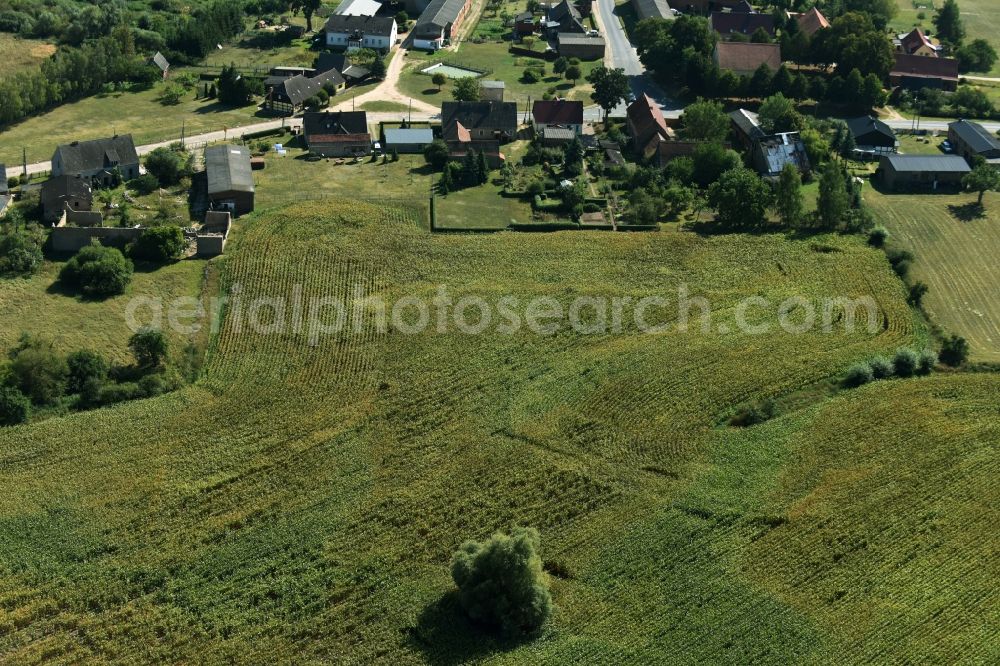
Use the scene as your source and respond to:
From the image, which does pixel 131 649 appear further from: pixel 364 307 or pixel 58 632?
pixel 364 307

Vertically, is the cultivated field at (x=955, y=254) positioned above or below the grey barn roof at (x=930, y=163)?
below

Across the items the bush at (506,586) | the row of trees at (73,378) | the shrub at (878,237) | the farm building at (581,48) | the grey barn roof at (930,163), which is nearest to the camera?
the bush at (506,586)

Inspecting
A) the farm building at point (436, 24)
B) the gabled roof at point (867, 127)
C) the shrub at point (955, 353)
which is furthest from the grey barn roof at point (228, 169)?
the gabled roof at point (867, 127)

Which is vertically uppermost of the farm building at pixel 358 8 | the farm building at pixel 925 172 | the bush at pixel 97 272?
the farm building at pixel 358 8

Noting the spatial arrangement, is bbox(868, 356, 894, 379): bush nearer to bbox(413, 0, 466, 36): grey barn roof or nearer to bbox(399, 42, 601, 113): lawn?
bbox(399, 42, 601, 113): lawn

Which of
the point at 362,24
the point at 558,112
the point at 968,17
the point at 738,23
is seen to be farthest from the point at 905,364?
the point at 968,17

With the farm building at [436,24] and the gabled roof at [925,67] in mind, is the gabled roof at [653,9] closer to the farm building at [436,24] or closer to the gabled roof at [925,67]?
the farm building at [436,24]
